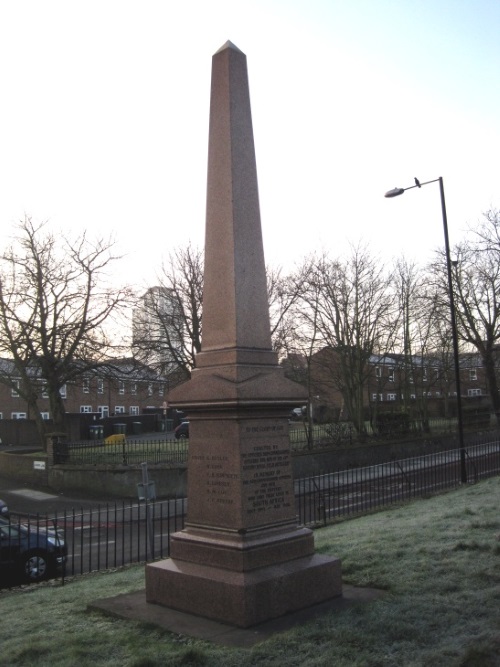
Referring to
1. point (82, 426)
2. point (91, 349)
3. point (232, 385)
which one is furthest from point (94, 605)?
point (82, 426)

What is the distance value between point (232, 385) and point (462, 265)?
115 feet

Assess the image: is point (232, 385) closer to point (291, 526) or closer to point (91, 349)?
point (291, 526)

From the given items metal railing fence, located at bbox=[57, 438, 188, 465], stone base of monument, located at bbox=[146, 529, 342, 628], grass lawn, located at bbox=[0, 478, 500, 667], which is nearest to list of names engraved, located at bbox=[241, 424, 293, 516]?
stone base of monument, located at bbox=[146, 529, 342, 628]

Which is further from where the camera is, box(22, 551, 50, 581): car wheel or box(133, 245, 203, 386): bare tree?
box(133, 245, 203, 386): bare tree

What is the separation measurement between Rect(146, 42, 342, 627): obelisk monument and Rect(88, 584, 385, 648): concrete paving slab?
103 mm

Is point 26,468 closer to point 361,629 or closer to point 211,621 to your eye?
point 211,621

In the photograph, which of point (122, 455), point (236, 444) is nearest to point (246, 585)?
point (236, 444)

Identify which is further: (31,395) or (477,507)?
(31,395)

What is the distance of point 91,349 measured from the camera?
3166 centimetres

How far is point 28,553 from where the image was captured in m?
12.4

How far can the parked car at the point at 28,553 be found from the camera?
1222 cm

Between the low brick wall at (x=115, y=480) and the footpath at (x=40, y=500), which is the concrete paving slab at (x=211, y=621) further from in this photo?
the low brick wall at (x=115, y=480)

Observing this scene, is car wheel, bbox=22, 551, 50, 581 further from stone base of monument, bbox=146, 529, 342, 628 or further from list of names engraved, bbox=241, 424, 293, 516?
list of names engraved, bbox=241, 424, 293, 516

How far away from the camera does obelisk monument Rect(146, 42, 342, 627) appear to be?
20.2ft
